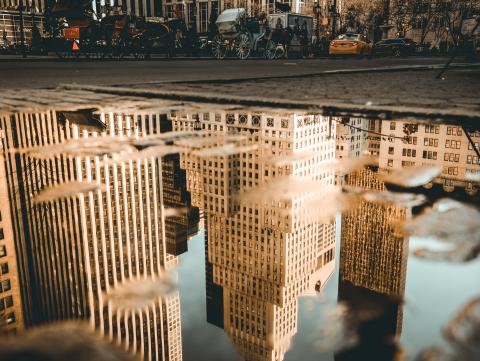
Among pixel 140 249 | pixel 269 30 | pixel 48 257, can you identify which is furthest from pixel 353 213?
pixel 269 30

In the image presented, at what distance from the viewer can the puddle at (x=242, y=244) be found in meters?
1.45

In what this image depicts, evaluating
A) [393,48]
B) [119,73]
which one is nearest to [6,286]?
[119,73]

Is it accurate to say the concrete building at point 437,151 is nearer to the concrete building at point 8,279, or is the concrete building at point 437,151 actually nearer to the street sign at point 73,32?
the concrete building at point 8,279

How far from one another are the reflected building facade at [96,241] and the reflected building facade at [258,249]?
0.56 feet

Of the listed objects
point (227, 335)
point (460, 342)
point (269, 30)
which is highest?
point (269, 30)

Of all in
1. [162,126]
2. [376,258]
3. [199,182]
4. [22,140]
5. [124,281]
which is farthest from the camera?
[162,126]

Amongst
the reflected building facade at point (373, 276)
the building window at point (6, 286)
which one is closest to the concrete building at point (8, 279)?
the building window at point (6, 286)

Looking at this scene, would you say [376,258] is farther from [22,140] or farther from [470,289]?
[22,140]

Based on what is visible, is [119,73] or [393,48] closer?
[119,73]

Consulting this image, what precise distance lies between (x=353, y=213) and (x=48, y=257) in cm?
144

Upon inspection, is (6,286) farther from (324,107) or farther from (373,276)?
(324,107)

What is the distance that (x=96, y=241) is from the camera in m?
2.09

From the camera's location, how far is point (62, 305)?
159 cm

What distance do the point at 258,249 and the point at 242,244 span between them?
0.07 meters
